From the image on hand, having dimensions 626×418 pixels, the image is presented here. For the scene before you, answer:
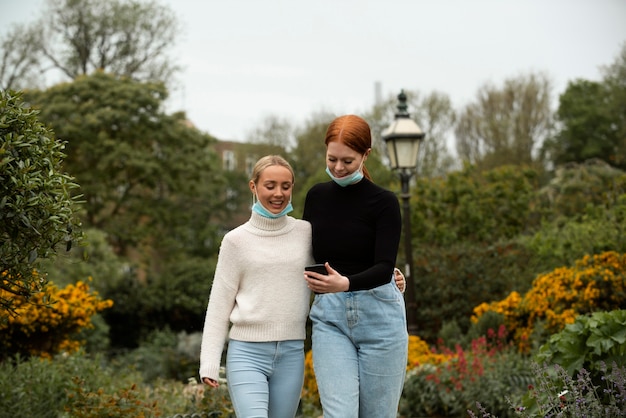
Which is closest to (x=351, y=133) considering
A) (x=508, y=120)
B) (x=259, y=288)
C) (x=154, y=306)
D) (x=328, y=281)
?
(x=328, y=281)

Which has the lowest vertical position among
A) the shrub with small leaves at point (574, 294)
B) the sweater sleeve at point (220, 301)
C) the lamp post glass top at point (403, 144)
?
the shrub with small leaves at point (574, 294)

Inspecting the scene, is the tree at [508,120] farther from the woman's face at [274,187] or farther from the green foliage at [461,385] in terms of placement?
the woman's face at [274,187]

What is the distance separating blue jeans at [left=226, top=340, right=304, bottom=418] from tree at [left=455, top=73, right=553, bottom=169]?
1220 inches

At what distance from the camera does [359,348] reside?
11.7ft

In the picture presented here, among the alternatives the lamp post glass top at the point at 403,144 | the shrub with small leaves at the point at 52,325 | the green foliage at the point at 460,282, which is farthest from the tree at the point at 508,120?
the shrub with small leaves at the point at 52,325

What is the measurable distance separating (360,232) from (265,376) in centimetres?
80

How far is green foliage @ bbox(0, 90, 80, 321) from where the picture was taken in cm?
400

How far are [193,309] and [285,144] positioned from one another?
1817cm

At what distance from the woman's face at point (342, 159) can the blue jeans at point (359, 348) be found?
541 millimetres

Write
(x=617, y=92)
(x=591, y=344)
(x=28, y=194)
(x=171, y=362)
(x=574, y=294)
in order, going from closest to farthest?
(x=28, y=194) → (x=591, y=344) → (x=574, y=294) → (x=171, y=362) → (x=617, y=92)

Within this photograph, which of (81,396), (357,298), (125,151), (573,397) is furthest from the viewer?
(125,151)

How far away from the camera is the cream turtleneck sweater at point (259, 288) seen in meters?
3.67

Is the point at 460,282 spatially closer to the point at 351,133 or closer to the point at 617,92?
the point at 351,133

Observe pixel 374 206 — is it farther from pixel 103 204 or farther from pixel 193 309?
pixel 103 204
